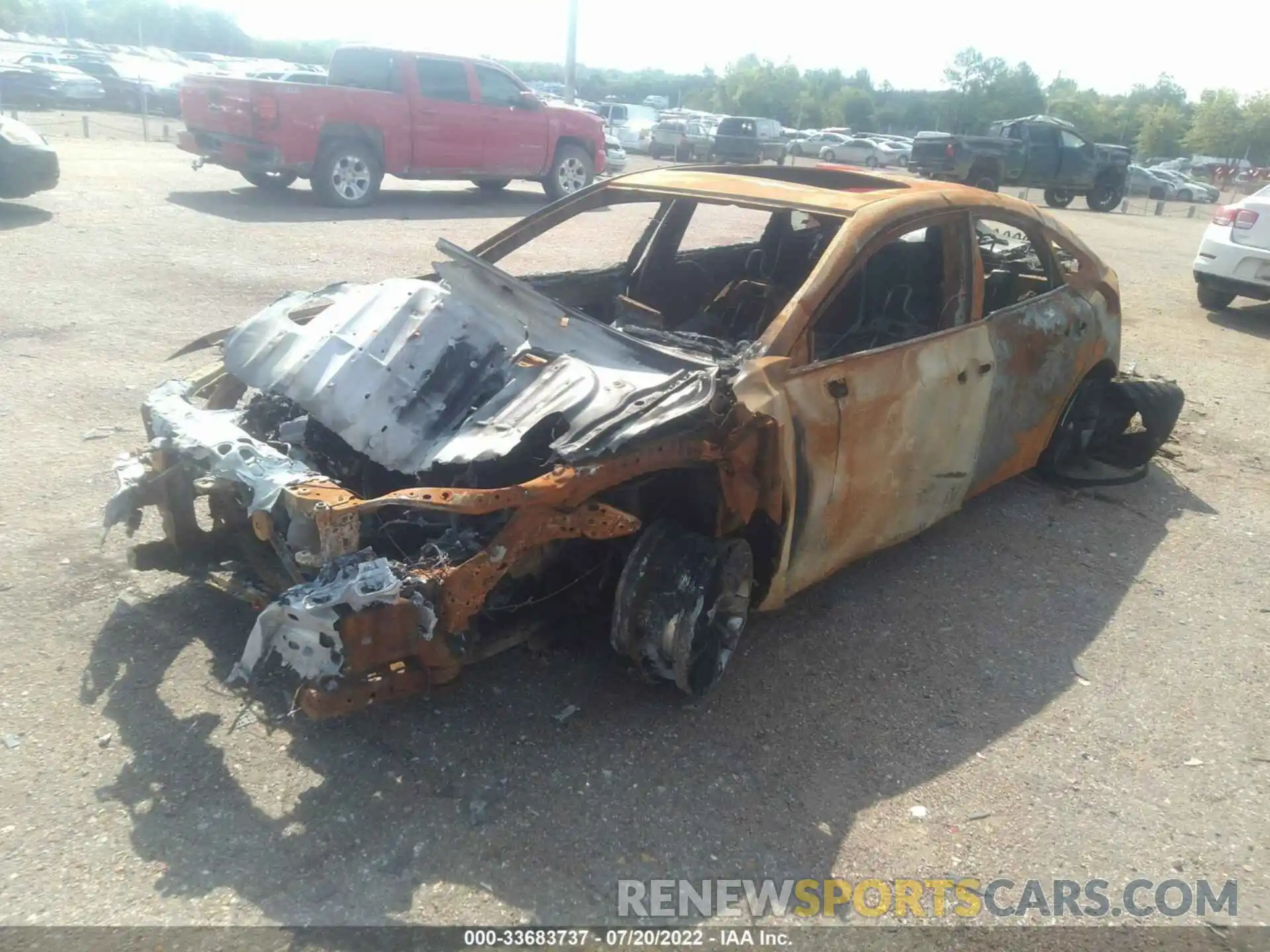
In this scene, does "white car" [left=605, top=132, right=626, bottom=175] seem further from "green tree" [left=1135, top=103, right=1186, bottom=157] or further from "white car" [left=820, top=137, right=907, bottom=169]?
"green tree" [left=1135, top=103, right=1186, bottom=157]

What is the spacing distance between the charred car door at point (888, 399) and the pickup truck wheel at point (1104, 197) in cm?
2173

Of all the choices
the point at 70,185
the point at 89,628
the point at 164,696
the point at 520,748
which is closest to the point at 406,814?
the point at 520,748

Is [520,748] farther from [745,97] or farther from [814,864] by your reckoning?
[745,97]

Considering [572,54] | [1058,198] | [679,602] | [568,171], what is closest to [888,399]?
[679,602]

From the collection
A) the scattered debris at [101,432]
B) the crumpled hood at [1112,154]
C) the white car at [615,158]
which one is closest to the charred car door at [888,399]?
the scattered debris at [101,432]

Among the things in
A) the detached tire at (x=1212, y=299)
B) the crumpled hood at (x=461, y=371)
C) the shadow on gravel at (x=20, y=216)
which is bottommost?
the shadow on gravel at (x=20, y=216)

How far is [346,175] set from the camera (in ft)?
42.0

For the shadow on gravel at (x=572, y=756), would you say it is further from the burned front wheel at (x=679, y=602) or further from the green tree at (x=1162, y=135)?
the green tree at (x=1162, y=135)

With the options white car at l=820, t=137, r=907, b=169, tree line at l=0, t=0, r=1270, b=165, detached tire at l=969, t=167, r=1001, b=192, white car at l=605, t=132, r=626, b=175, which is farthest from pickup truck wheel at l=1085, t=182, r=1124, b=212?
tree line at l=0, t=0, r=1270, b=165

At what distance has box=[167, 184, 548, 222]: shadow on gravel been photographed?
12.1m

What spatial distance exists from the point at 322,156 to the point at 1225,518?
11011 mm

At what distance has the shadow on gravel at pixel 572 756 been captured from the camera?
260 cm

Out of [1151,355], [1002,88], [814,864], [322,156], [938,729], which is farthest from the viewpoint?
[1002,88]

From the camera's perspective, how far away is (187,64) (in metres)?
42.3
